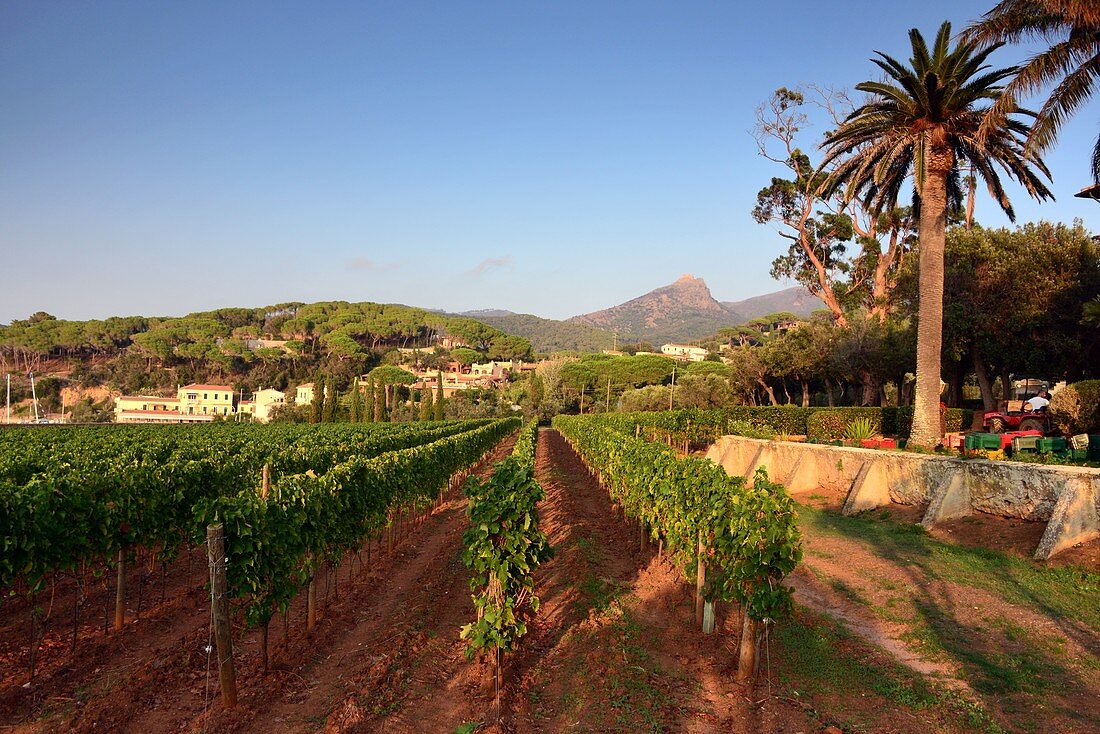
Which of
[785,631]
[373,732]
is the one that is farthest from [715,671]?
[373,732]

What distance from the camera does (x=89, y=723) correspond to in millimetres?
5641

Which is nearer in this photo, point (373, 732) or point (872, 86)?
point (373, 732)

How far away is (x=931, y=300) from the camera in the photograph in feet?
59.5

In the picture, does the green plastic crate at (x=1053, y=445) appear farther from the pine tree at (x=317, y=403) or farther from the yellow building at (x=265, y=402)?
the yellow building at (x=265, y=402)

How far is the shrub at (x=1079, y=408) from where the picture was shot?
54.1 ft

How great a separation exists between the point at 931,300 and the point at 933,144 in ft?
15.2

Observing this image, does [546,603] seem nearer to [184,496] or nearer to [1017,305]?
[184,496]

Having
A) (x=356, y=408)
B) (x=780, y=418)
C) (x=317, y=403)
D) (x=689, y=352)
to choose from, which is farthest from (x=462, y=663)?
(x=689, y=352)

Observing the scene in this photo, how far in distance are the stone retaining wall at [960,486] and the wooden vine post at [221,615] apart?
11.4 metres

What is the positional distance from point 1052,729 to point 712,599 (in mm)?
3265

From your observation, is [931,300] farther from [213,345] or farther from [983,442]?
[213,345]

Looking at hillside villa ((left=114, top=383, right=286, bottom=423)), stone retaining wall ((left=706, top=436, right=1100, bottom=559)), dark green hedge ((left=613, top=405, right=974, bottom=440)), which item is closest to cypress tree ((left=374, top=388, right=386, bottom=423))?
hillside villa ((left=114, top=383, right=286, bottom=423))

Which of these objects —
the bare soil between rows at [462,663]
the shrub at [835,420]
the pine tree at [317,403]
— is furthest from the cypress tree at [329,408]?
the bare soil between rows at [462,663]

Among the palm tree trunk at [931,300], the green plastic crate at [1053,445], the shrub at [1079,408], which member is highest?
the palm tree trunk at [931,300]
